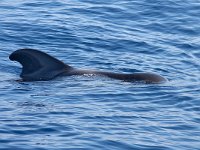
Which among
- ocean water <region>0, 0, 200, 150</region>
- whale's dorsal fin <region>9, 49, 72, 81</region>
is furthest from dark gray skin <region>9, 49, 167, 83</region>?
ocean water <region>0, 0, 200, 150</region>

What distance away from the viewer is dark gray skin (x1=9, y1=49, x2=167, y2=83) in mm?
18844

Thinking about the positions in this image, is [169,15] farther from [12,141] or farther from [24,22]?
[12,141]

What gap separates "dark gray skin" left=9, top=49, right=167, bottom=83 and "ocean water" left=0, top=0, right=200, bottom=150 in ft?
0.98

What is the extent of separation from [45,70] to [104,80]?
1.64 meters

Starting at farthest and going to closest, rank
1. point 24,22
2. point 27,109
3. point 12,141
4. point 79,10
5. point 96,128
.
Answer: point 79,10 → point 24,22 → point 27,109 → point 96,128 → point 12,141

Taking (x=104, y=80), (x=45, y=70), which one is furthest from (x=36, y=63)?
(x=104, y=80)

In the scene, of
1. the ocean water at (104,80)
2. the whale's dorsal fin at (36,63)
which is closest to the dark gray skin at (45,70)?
the whale's dorsal fin at (36,63)

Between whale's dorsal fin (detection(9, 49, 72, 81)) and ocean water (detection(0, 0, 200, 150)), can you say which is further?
whale's dorsal fin (detection(9, 49, 72, 81))

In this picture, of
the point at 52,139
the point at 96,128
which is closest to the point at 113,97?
the point at 96,128

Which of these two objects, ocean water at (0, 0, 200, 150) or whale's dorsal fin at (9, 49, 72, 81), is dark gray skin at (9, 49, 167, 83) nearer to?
whale's dorsal fin at (9, 49, 72, 81)

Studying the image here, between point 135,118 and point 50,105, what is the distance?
2076 millimetres

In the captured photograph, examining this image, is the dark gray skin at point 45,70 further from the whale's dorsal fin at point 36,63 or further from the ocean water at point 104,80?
the ocean water at point 104,80

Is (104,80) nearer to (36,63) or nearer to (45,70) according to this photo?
(45,70)

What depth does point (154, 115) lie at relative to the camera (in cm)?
1577
